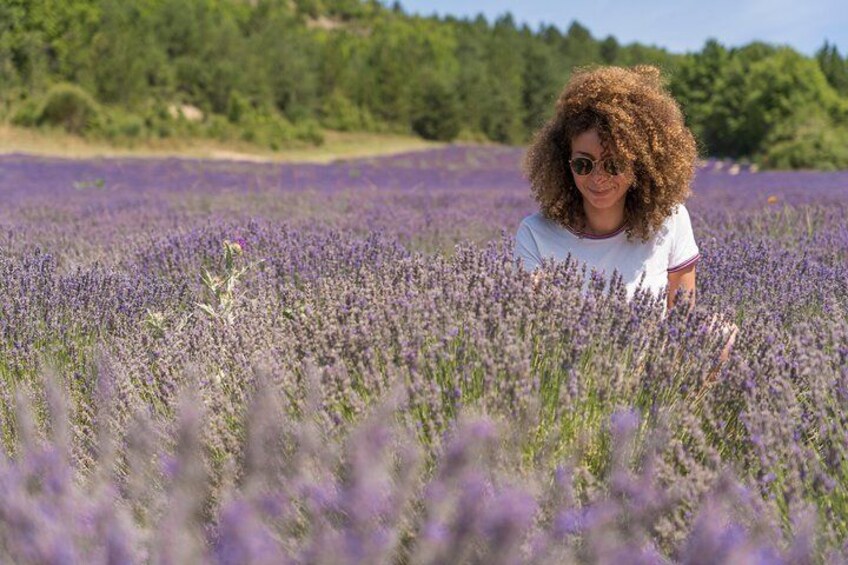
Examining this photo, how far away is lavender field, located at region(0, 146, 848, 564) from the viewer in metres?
1.02

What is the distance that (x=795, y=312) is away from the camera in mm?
2406

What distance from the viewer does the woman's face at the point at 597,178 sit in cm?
247

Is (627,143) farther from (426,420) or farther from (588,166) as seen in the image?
(426,420)

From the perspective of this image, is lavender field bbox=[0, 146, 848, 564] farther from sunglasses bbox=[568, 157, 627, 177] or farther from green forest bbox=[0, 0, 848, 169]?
green forest bbox=[0, 0, 848, 169]

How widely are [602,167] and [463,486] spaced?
66.2 inches

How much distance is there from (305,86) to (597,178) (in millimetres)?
43514

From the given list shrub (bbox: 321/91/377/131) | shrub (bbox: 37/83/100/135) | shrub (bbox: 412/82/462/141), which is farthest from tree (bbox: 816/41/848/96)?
shrub (bbox: 37/83/100/135)

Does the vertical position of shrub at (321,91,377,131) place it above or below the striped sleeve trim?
below

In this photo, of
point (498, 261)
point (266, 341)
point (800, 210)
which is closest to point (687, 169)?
point (498, 261)

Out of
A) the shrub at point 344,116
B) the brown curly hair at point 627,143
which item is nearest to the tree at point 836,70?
the shrub at point 344,116

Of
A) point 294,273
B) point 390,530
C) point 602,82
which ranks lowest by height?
point 294,273

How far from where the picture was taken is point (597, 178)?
248 cm

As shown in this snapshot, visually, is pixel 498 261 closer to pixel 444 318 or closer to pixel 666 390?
pixel 444 318

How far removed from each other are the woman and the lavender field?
35 centimetres
